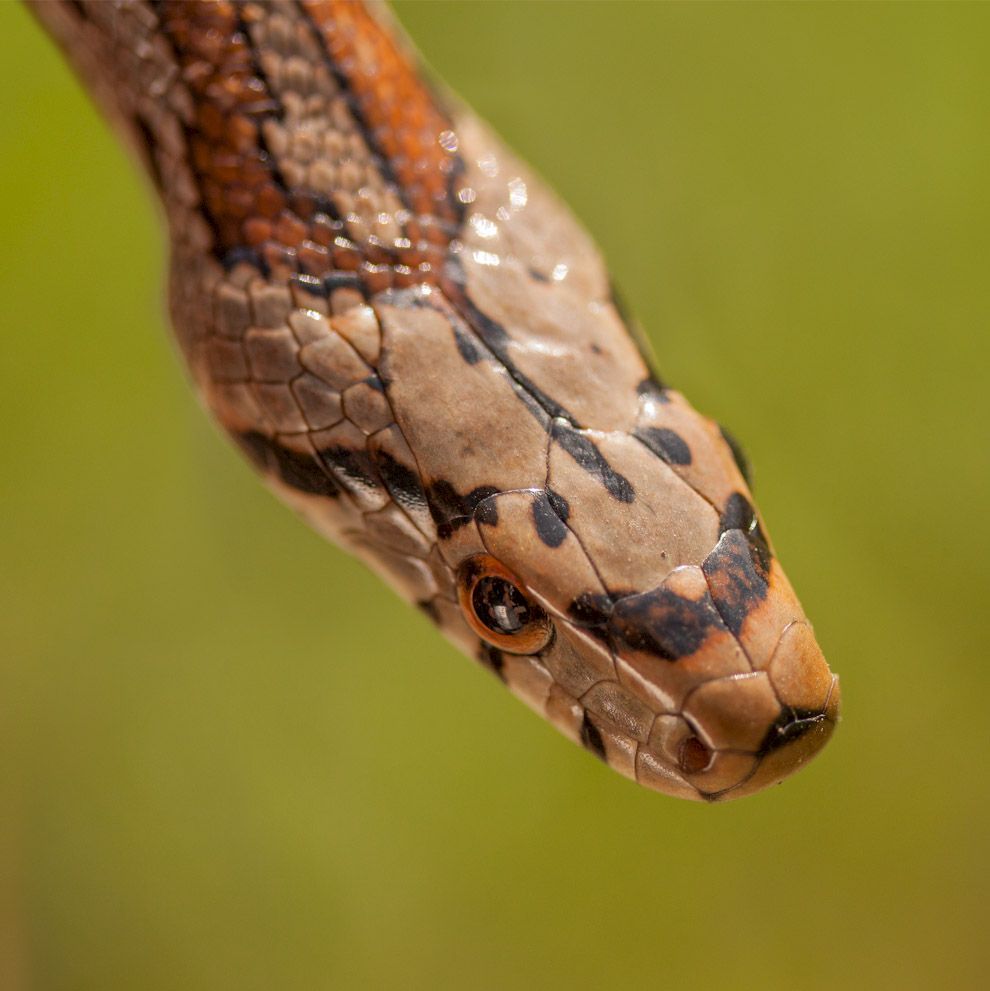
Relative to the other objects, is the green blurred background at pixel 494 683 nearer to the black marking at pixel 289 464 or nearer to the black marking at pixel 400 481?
the black marking at pixel 289 464

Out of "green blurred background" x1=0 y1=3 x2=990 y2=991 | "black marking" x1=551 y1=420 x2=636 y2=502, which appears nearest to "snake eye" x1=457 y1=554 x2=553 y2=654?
"black marking" x1=551 y1=420 x2=636 y2=502

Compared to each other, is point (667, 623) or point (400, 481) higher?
point (400, 481)

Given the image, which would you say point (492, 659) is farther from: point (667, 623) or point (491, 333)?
point (491, 333)

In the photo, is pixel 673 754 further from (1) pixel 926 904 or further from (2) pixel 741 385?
(1) pixel 926 904

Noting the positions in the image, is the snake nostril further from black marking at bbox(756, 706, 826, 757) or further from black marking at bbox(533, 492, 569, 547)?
black marking at bbox(533, 492, 569, 547)

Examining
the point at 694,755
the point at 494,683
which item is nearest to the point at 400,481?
the point at 694,755
